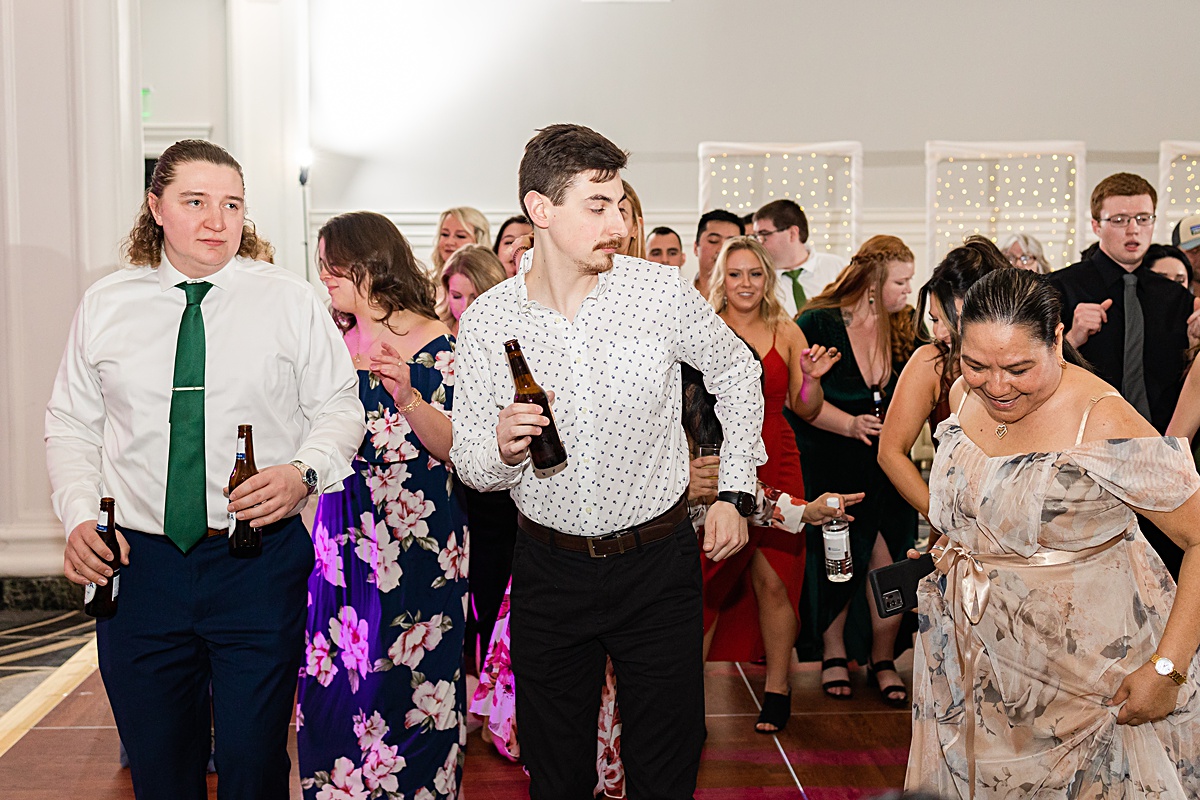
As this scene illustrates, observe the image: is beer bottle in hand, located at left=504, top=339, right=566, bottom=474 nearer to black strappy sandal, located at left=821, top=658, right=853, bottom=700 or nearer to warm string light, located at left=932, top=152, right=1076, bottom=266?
black strappy sandal, located at left=821, top=658, right=853, bottom=700

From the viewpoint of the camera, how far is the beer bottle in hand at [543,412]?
7.40ft

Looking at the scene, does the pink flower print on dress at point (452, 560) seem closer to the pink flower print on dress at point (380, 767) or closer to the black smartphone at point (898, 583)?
the pink flower print on dress at point (380, 767)

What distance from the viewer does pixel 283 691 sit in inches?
94.3

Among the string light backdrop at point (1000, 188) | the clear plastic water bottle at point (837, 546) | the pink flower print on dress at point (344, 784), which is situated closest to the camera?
the pink flower print on dress at point (344, 784)

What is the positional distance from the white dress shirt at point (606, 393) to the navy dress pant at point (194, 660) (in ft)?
1.68

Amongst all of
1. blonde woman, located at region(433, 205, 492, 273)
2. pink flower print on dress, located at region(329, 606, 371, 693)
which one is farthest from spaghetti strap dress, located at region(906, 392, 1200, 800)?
blonde woman, located at region(433, 205, 492, 273)

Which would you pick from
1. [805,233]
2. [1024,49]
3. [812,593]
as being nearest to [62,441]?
[812,593]

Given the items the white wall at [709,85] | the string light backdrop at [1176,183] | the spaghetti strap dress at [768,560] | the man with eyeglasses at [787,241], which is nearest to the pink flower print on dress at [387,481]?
the spaghetti strap dress at [768,560]

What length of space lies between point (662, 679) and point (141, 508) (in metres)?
1.13

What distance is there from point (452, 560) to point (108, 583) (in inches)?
42.2

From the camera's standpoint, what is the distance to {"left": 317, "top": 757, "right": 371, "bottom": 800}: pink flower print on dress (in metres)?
3.05

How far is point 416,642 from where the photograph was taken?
3.11 m

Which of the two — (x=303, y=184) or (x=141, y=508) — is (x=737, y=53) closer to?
(x=303, y=184)

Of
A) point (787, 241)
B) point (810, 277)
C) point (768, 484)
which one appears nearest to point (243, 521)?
point (768, 484)
